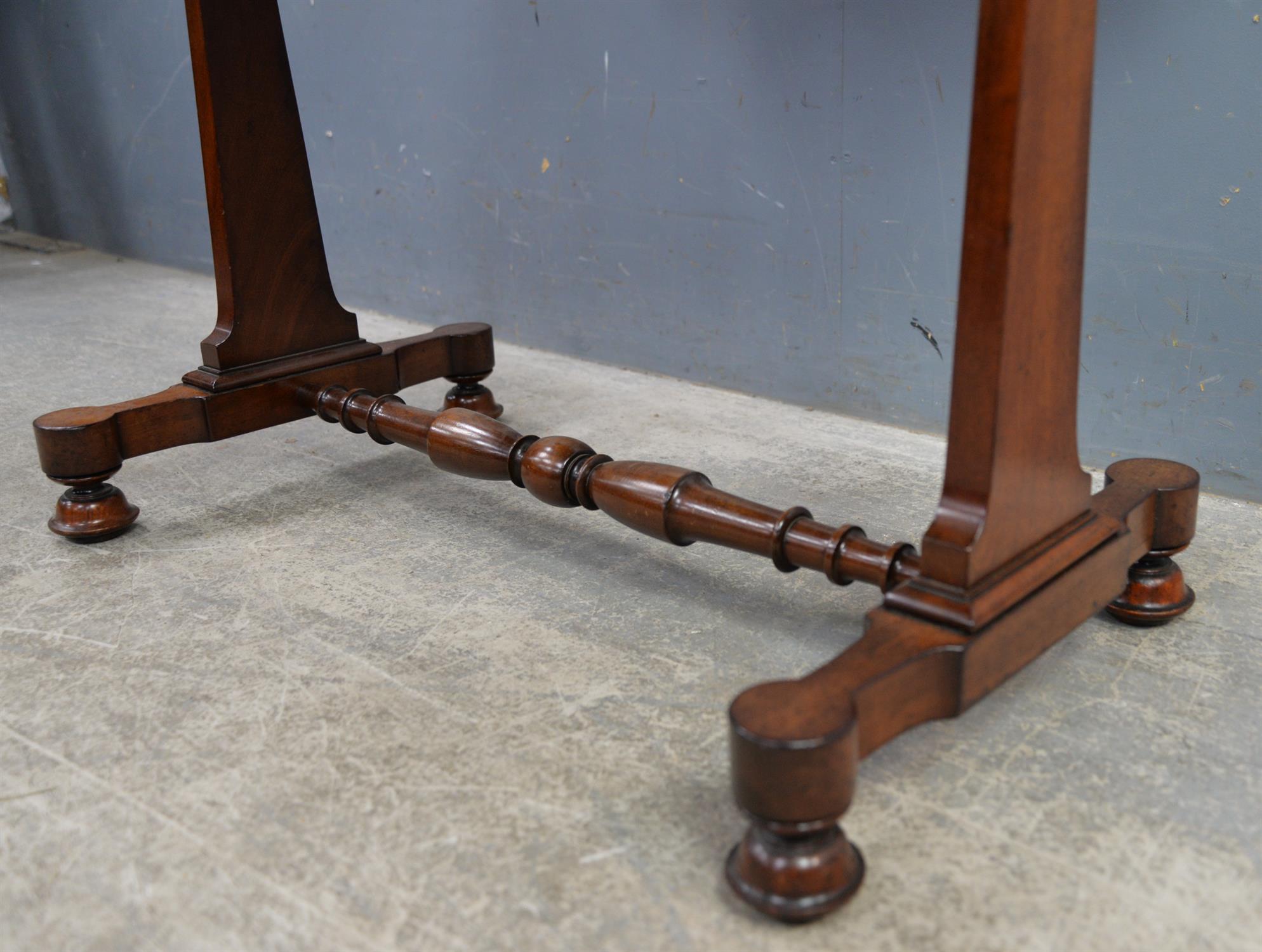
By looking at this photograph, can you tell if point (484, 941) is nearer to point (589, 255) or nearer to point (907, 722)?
point (907, 722)

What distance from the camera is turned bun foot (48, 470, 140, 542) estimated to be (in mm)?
1695

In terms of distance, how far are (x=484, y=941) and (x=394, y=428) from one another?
980 mm

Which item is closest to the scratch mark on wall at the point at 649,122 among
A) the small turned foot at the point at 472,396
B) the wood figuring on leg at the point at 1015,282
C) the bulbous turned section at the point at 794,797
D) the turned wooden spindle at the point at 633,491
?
the small turned foot at the point at 472,396

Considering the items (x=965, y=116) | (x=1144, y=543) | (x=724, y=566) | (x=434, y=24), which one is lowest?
(x=724, y=566)

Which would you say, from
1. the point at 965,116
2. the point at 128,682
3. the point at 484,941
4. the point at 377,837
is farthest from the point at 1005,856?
the point at 965,116

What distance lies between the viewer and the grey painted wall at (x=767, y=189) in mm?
1708

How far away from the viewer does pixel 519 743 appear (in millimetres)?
1181

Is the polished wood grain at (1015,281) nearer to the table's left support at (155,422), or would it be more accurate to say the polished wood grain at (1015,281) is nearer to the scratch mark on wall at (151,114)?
the table's left support at (155,422)

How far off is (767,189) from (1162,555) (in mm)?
1085

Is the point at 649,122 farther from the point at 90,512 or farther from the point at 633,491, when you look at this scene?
the point at 90,512

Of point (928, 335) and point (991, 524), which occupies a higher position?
point (991, 524)

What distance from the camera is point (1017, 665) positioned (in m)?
1.14

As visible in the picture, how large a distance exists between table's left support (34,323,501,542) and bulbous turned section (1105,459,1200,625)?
1184 mm

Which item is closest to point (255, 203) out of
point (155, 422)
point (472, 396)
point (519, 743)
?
point (155, 422)
